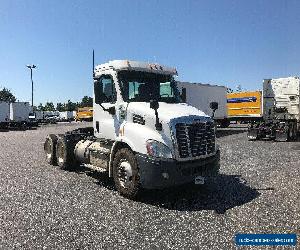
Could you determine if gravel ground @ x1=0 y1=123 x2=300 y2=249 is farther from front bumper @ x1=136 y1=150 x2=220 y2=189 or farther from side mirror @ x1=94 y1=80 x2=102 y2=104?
side mirror @ x1=94 y1=80 x2=102 y2=104

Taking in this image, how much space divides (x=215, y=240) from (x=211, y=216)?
47.7 inches

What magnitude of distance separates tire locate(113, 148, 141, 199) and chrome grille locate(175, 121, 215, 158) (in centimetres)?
116

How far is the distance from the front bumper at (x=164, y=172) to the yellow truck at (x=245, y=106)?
27408 mm

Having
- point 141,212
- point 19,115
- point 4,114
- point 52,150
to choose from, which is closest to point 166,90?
point 141,212

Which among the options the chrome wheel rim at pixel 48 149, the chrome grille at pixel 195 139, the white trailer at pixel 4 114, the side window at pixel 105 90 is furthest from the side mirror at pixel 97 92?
the white trailer at pixel 4 114

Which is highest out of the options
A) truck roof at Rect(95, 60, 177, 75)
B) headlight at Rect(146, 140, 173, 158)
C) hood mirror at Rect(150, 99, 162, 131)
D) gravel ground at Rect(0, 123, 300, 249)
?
truck roof at Rect(95, 60, 177, 75)

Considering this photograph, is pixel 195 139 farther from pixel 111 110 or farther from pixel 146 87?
pixel 111 110

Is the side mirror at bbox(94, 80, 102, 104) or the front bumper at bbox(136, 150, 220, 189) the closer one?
the front bumper at bbox(136, 150, 220, 189)

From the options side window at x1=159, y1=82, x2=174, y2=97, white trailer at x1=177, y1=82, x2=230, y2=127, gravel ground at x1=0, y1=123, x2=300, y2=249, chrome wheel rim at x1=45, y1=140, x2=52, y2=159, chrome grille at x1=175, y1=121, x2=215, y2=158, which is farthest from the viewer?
white trailer at x1=177, y1=82, x2=230, y2=127

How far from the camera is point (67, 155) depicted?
446 inches

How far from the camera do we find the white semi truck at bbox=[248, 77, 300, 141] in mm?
21078

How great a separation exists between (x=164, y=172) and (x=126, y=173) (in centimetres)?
114

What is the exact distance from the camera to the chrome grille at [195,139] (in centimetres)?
723

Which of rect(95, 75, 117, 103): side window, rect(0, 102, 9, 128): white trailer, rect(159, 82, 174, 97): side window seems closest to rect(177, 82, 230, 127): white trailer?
rect(159, 82, 174, 97): side window
